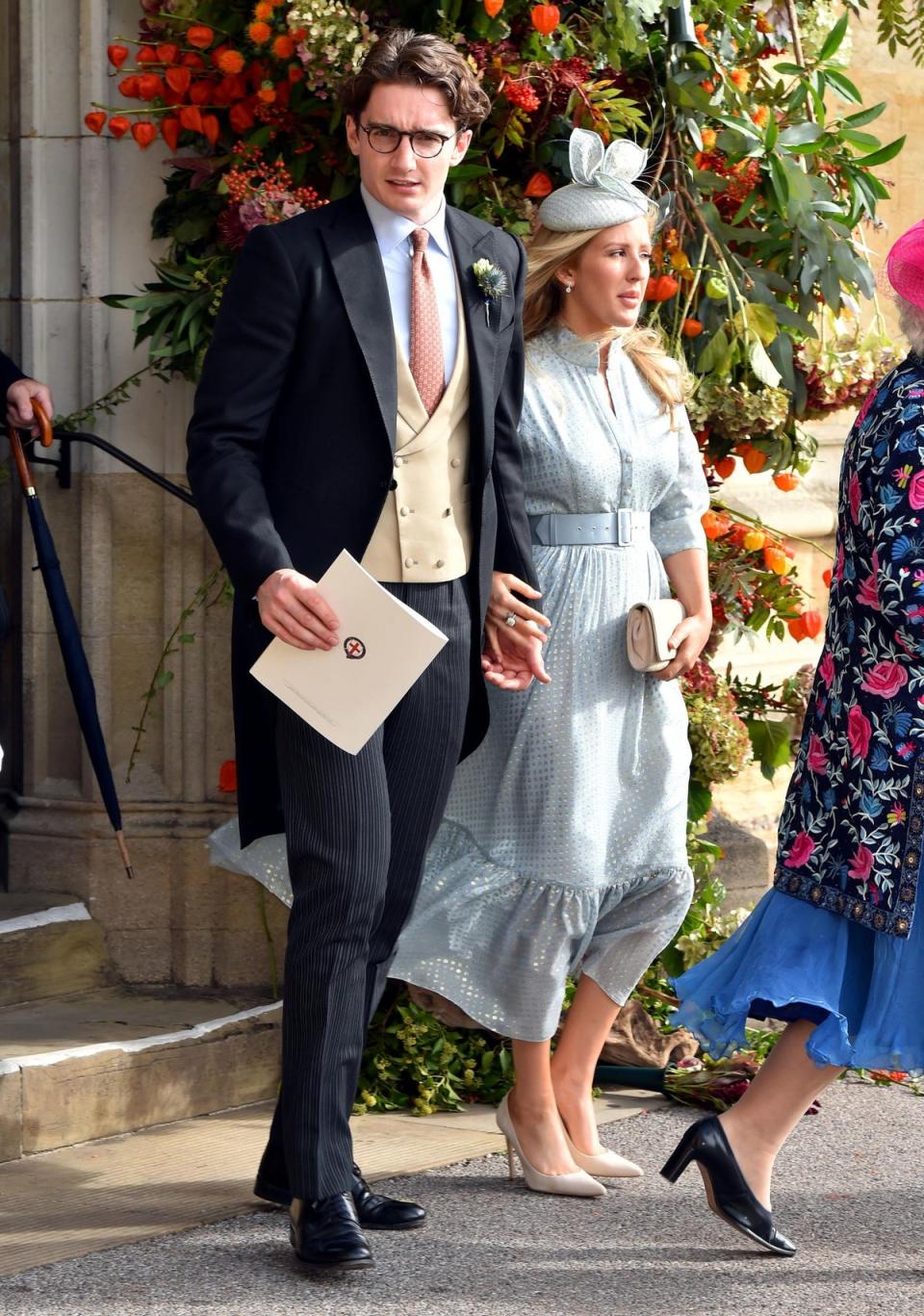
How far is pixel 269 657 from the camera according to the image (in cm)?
333

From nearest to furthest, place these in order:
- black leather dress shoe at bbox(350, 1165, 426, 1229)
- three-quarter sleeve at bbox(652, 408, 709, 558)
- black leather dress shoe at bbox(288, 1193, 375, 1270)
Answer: black leather dress shoe at bbox(288, 1193, 375, 1270)
black leather dress shoe at bbox(350, 1165, 426, 1229)
three-quarter sleeve at bbox(652, 408, 709, 558)

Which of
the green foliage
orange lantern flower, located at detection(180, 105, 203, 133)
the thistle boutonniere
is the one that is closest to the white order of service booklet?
the thistle boutonniere

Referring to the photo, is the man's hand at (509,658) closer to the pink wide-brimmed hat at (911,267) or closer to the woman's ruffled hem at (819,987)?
the woman's ruffled hem at (819,987)

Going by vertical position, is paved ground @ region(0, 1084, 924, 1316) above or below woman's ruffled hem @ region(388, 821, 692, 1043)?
below

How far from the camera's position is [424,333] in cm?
353

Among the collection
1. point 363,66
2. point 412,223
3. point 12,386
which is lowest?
point 12,386

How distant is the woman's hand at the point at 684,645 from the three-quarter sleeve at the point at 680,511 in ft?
0.60

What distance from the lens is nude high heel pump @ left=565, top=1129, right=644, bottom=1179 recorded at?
4.07 meters

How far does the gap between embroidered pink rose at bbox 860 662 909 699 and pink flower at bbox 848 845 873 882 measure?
0.26 metres

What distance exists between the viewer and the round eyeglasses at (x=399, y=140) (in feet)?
11.3

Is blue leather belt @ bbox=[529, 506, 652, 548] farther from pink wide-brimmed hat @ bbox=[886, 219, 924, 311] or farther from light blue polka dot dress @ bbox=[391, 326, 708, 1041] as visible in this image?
pink wide-brimmed hat @ bbox=[886, 219, 924, 311]

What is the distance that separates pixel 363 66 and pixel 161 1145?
214 cm

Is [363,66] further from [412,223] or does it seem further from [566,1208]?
[566,1208]

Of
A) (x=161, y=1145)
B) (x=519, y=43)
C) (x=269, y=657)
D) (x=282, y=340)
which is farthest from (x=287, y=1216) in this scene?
(x=519, y=43)
